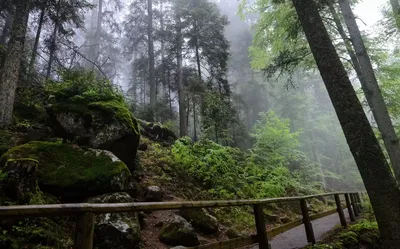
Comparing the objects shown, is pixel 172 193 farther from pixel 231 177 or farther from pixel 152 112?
pixel 152 112

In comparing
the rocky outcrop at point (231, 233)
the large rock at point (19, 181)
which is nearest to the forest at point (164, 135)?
the large rock at point (19, 181)

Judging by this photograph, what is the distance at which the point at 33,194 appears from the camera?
14.7 feet

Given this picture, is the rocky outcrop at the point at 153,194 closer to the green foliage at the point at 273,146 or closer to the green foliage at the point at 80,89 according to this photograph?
the green foliage at the point at 80,89

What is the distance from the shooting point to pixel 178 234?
5281 mm

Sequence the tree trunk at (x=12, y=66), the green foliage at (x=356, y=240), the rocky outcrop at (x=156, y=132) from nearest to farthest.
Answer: the green foliage at (x=356, y=240) < the tree trunk at (x=12, y=66) < the rocky outcrop at (x=156, y=132)

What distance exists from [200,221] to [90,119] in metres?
3.90

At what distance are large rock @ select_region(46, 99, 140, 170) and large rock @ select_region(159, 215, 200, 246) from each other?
2.66 meters

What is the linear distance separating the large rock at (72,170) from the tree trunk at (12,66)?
11.1 feet

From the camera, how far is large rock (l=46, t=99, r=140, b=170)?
673 centimetres

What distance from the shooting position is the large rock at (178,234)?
5.21m

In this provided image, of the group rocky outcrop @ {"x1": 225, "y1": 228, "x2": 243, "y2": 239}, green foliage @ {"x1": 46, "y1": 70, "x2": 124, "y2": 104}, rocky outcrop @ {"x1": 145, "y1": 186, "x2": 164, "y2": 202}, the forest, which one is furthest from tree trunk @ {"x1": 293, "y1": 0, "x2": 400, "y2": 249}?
green foliage @ {"x1": 46, "y1": 70, "x2": 124, "y2": 104}

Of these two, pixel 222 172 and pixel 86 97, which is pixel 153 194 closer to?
pixel 86 97

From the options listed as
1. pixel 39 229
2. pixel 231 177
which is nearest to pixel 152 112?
pixel 231 177

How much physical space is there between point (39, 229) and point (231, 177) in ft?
21.9
